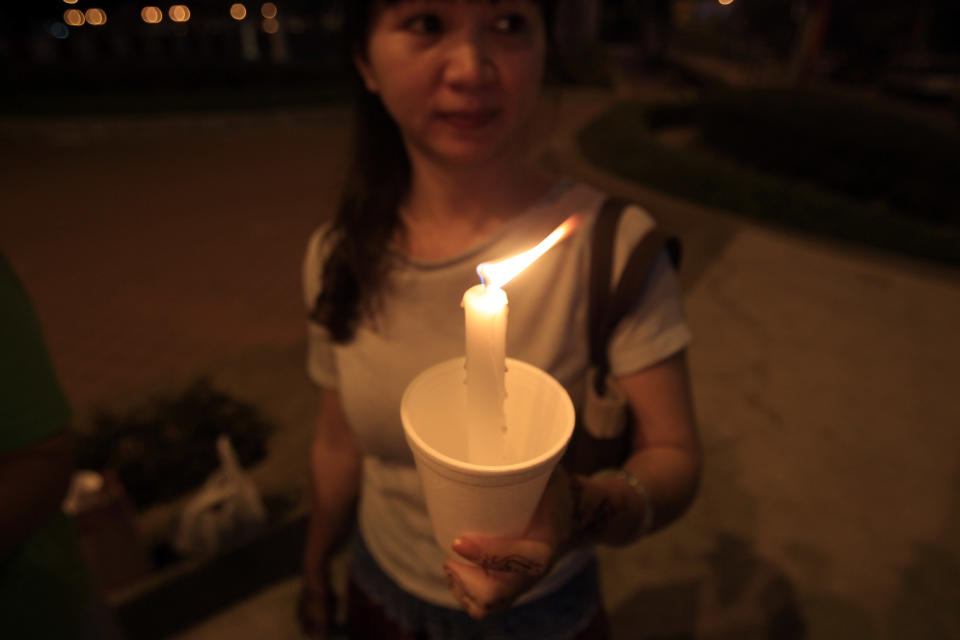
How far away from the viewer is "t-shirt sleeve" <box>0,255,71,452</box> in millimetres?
1012

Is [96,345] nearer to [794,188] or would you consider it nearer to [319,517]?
[319,517]

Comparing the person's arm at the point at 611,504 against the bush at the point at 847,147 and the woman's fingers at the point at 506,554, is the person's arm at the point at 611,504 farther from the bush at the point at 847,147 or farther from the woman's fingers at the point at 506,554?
the bush at the point at 847,147

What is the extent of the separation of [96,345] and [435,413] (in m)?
4.75

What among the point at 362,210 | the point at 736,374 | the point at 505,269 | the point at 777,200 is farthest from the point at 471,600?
the point at 777,200

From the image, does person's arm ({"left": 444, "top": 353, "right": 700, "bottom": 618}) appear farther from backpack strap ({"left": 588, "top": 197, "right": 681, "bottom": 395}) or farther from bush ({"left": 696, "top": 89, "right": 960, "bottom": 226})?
bush ({"left": 696, "top": 89, "right": 960, "bottom": 226})

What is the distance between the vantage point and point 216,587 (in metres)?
2.49

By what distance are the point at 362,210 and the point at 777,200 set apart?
6572mm

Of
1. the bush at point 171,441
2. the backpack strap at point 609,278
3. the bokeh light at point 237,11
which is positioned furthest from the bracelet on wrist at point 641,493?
the bokeh light at point 237,11

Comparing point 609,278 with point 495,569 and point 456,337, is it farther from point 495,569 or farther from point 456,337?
point 495,569

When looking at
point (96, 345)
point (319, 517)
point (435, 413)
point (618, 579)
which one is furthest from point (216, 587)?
point (96, 345)

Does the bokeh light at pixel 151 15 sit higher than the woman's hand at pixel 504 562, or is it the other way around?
the woman's hand at pixel 504 562

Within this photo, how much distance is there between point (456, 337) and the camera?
1194 millimetres

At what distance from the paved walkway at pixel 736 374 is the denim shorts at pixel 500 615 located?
4.47ft

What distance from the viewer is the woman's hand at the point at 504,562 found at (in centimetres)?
70
